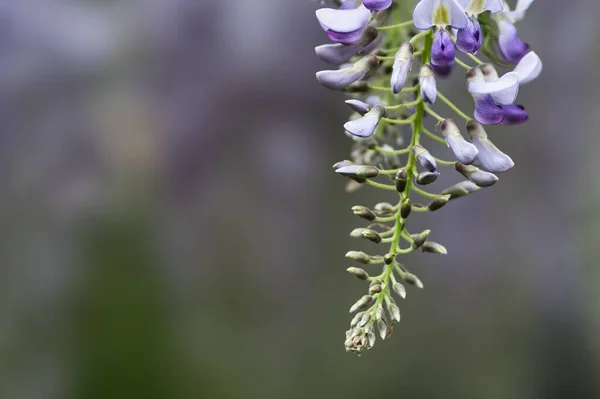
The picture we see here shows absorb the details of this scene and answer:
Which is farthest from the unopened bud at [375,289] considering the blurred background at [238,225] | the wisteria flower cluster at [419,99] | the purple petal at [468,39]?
the blurred background at [238,225]

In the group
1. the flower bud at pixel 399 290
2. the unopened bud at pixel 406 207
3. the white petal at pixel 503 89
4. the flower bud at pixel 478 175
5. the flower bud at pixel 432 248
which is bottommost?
the flower bud at pixel 399 290

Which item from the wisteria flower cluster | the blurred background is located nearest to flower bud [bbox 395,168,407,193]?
the wisteria flower cluster

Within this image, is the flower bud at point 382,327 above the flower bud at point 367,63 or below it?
below

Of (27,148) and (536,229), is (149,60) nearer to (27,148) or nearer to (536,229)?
(27,148)

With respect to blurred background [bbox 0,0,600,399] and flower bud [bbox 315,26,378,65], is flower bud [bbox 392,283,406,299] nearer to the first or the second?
flower bud [bbox 315,26,378,65]

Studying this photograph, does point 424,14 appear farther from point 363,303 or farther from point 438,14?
point 363,303

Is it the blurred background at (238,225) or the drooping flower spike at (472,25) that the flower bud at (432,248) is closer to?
the drooping flower spike at (472,25)
